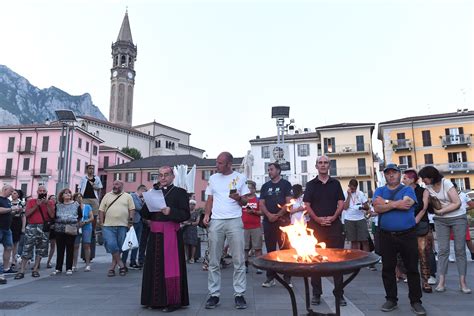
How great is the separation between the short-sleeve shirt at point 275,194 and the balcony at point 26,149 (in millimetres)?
52502

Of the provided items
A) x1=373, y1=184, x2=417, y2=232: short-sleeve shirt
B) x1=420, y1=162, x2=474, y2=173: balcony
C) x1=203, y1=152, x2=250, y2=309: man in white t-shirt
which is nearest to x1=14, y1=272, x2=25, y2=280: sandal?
x1=203, y1=152, x2=250, y2=309: man in white t-shirt

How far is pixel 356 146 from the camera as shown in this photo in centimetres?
4900

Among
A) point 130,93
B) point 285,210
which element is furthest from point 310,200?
point 130,93

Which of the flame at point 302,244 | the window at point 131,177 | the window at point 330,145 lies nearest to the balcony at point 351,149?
the window at point 330,145

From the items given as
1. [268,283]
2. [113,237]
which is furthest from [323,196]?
[113,237]

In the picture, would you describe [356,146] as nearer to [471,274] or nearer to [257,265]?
[471,274]

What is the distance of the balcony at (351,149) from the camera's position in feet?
159

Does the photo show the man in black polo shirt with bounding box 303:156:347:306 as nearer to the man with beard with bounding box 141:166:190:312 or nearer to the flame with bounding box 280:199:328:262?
the flame with bounding box 280:199:328:262

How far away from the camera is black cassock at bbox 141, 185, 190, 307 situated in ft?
14.7

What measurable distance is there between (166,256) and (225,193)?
3.71ft

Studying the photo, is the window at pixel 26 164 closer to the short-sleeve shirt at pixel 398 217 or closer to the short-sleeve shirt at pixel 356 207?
the short-sleeve shirt at pixel 356 207

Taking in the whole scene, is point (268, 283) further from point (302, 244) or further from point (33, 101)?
point (33, 101)

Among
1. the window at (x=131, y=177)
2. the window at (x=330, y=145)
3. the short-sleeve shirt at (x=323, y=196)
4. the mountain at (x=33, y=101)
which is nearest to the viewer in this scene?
the short-sleeve shirt at (x=323, y=196)

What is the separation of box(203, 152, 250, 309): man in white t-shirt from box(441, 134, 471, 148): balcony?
46.4 metres
